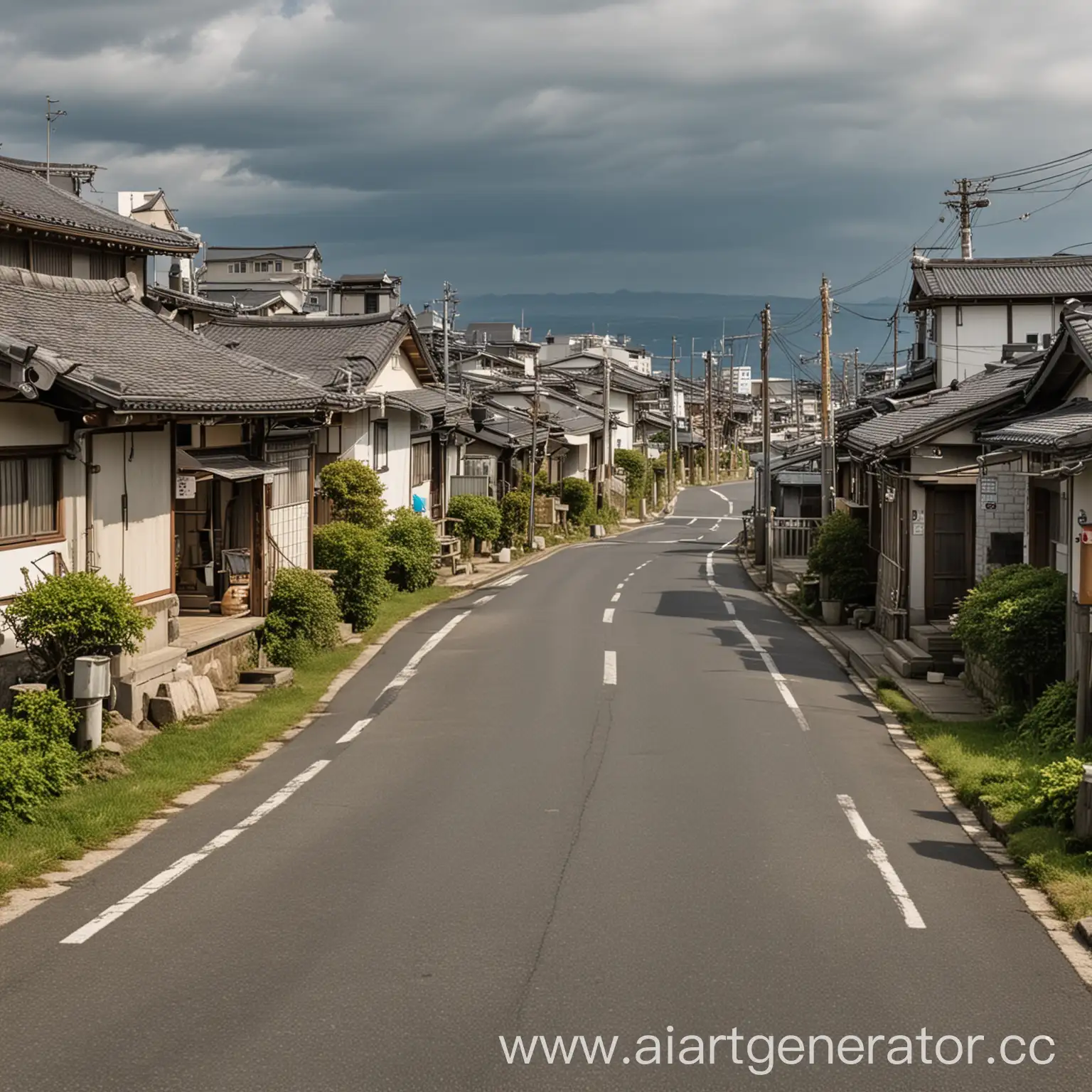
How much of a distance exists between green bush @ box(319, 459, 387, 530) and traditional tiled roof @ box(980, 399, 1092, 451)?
1774cm

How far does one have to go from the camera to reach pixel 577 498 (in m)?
70.5

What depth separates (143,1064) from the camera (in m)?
7.26

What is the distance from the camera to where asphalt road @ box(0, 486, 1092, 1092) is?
742 cm

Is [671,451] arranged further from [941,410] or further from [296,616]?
[296,616]

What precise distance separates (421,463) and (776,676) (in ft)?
74.5

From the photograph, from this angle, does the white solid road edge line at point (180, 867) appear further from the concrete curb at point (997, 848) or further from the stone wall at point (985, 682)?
the stone wall at point (985, 682)

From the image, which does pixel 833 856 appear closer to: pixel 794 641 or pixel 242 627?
pixel 242 627

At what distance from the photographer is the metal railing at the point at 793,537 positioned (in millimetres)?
50562

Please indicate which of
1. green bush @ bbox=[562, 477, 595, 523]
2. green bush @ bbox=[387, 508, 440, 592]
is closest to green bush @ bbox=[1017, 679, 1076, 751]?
green bush @ bbox=[387, 508, 440, 592]

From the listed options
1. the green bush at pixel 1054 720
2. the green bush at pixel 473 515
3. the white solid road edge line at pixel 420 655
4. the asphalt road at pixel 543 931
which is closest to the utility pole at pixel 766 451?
the green bush at pixel 473 515

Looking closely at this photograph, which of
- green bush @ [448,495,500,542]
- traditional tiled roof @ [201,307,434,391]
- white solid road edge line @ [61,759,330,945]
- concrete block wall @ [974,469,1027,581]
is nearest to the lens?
white solid road edge line @ [61,759,330,945]

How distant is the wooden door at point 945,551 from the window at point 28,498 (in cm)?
1839

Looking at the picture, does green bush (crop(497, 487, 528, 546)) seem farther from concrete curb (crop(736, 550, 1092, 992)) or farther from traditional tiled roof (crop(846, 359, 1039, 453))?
concrete curb (crop(736, 550, 1092, 992))

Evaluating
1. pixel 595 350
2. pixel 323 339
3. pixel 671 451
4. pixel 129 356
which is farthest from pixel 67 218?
pixel 595 350
